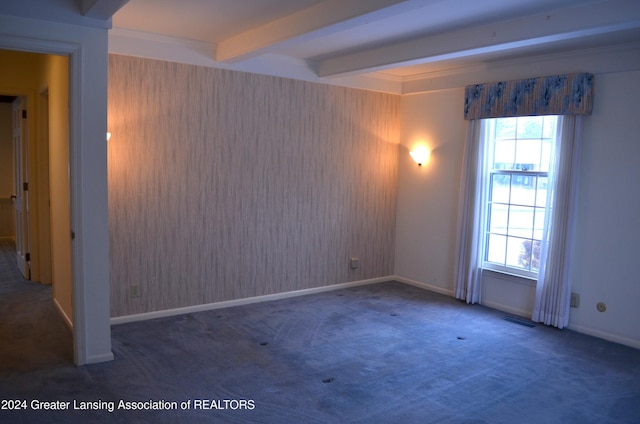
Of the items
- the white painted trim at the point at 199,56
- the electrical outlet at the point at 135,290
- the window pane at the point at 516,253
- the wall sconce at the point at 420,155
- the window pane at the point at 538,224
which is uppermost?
the white painted trim at the point at 199,56

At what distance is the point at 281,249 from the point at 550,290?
2.69 meters

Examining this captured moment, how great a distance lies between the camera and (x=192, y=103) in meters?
4.66

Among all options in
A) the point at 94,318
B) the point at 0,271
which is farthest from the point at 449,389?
the point at 0,271

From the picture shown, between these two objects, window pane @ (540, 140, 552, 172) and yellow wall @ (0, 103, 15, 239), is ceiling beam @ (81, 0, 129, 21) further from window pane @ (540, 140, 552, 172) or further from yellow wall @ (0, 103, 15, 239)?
yellow wall @ (0, 103, 15, 239)

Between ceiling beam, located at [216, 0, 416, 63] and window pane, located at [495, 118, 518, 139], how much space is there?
2.47 metres

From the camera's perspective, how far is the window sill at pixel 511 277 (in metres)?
4.93

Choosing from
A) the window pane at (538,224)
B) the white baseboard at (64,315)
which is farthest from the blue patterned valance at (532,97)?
the white baseboard at (64,315)

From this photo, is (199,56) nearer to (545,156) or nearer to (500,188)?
(500,188)

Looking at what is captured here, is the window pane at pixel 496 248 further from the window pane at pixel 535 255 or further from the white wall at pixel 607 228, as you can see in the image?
the window pane at pixel 535 255

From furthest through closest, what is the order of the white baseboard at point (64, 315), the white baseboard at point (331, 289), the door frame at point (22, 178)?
the door frame at point (22, 178)
the white baseboard at point (331, 289)
the white baseboard at point (64, 315)

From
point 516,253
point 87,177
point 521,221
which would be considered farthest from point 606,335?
point 87,177

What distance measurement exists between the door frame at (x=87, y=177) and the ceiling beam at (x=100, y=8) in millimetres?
120

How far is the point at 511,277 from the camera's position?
5.09 m

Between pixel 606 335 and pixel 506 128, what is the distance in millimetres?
2180
